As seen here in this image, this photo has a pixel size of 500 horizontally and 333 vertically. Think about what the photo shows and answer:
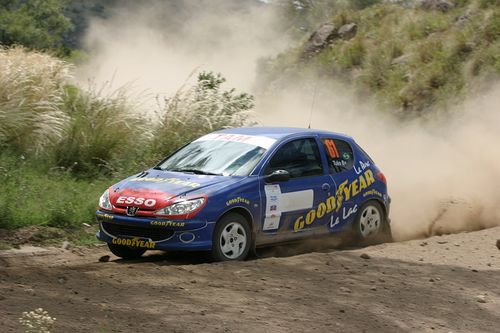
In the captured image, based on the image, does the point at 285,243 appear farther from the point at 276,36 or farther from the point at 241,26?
the point at 241,26

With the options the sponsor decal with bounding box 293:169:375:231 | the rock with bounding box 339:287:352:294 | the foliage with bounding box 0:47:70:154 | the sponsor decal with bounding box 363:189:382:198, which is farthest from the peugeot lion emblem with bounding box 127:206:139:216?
the foliage with bounding box 0:47:70:154

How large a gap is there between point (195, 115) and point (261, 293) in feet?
26.6

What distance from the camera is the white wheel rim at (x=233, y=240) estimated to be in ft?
33.5

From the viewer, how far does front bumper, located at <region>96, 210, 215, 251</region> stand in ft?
32.6

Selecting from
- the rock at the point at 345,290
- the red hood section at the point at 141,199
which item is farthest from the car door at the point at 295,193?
the rock at the point at 345,290

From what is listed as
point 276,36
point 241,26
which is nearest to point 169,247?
point 276,36

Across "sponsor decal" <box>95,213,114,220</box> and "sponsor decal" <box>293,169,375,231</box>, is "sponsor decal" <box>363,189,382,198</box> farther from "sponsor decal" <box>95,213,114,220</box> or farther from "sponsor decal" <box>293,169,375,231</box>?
"sponsor decal" <box>95,213,114,220</box>

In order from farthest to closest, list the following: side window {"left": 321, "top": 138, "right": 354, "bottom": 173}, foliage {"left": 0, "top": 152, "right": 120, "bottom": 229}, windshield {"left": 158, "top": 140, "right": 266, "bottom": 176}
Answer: foliage {"left": 0, "top": 152, "right": 120, "bottom": 229}
side window {"left": 321, "top": 138, "right": 354, "bottom": 173}
windshield {"left": 158, "top": 140, "right": 266, "bottom": 176}

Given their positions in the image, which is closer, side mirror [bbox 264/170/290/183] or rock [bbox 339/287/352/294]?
rock [bbox 339/287/352/294]

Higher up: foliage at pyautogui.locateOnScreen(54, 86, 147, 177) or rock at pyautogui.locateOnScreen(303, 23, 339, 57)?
rock at pyautogui.locateOnScreen(303, 23, 339, 57)

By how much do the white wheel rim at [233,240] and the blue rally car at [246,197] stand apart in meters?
0.01

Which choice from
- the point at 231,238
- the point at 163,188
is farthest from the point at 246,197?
the point at 163,188

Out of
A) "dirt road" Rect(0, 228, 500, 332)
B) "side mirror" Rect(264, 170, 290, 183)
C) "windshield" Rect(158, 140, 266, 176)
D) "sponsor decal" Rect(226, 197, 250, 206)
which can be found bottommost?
"dirt road" Rect(0, 228, 500, 332)

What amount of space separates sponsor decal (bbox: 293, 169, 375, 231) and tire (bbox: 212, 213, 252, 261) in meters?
0.84
